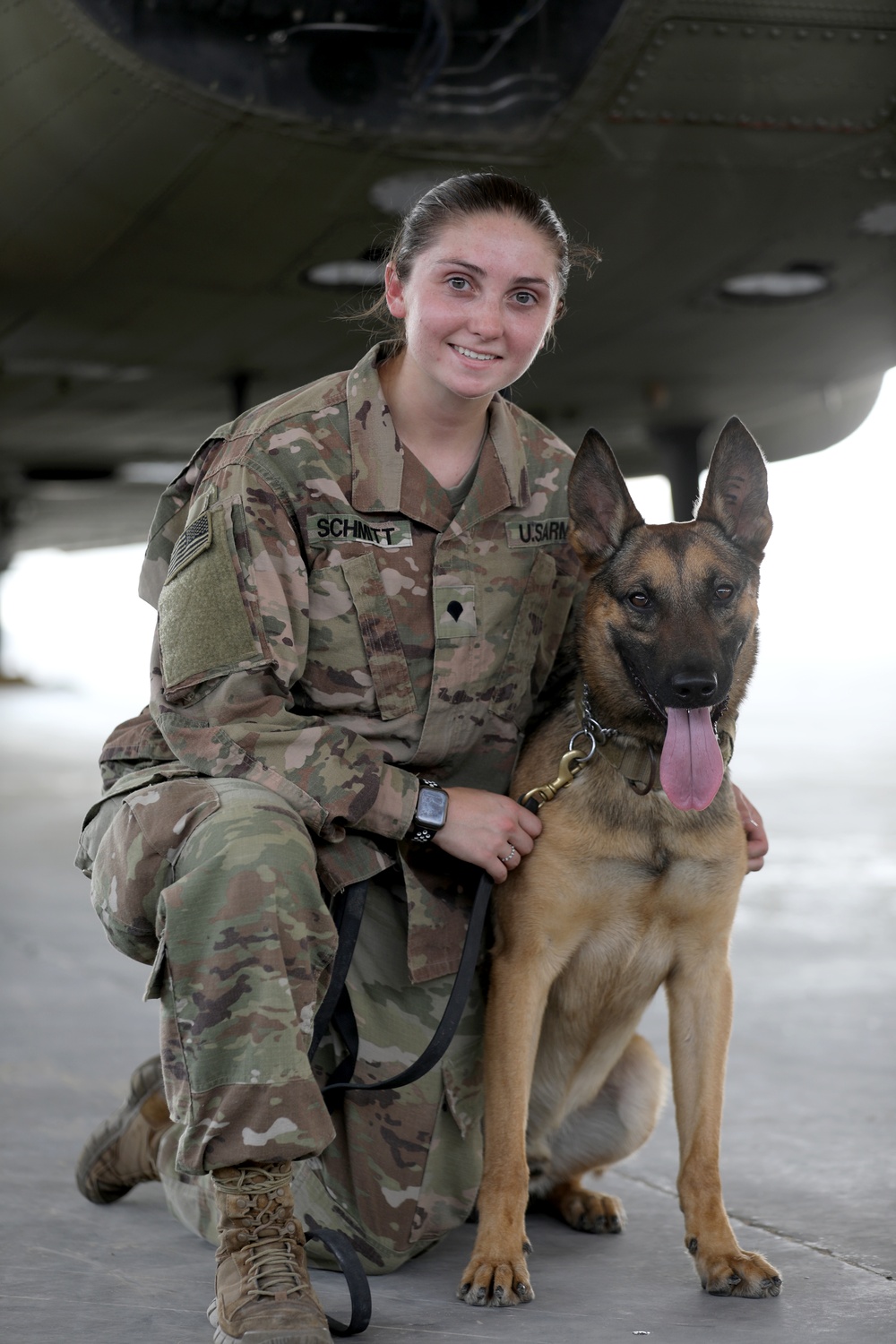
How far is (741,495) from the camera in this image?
91.2 inches

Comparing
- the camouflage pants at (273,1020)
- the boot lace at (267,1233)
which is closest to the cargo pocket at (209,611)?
the camouflage pants at (273,1020)

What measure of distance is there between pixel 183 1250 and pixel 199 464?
1345 millimetres

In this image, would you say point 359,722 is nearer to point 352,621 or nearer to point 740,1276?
point 352,621

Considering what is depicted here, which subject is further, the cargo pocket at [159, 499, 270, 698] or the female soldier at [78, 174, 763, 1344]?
the cargo pocket at [159, 499, 270, 698]

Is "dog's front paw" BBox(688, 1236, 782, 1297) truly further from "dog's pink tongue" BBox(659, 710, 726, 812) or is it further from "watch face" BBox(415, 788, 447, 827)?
"watch face" BBox(415, 788, 447, 827)

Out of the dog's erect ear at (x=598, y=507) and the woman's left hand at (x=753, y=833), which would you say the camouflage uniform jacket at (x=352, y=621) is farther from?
the woman's left hand at (x=753, y=833)

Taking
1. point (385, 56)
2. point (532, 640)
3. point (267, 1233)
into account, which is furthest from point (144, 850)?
point (385, 56)

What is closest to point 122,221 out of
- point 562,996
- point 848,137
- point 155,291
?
point 155,291

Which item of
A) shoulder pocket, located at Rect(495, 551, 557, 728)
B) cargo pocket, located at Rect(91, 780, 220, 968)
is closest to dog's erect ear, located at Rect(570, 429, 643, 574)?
shoulder pocket, located at Rect(495, 551, 557, 728)

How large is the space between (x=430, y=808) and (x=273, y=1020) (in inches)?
18.2

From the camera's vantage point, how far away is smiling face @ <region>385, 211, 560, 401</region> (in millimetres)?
2176

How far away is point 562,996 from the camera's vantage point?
7.50 feet

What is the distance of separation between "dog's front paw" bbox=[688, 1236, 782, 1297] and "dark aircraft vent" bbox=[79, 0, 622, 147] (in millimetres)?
3335

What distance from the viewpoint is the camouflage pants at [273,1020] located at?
178 centimetres
